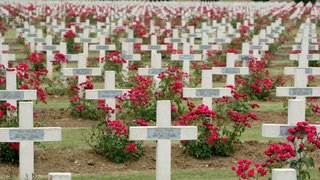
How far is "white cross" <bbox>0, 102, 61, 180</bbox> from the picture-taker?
28.0 feet

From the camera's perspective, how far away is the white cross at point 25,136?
8539 millimetres

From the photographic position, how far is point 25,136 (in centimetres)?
860

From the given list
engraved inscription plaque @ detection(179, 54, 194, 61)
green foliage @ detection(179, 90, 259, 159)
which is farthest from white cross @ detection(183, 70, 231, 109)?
engraved inscription plaque @ detection(179, 54, 194, 61)

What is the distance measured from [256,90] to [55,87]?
365 centimetres

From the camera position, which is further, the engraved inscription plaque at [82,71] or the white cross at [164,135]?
the engraved inscription plaque at [82,71]

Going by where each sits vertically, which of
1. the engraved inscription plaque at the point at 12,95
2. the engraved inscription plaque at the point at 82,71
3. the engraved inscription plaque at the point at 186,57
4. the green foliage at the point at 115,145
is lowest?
the green foliage at the point at 115,145

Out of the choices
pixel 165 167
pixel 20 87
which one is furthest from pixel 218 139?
pixel 20 87

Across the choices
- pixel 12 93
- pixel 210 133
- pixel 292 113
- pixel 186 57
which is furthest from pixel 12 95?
pixel 186 57

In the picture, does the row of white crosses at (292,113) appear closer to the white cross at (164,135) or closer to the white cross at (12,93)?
the white cross at (164,135)

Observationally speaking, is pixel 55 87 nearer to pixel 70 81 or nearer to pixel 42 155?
pixel 70 81

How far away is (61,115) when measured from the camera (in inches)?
496

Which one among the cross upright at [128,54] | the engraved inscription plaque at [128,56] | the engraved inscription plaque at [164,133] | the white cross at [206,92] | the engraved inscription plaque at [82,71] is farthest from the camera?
the engraved inscription plaque at [128,56]

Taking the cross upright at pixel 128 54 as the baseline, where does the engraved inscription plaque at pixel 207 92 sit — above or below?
below

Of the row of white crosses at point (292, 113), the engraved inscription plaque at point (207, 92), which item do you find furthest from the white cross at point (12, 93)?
the row of white crosses at point (292, 113)
